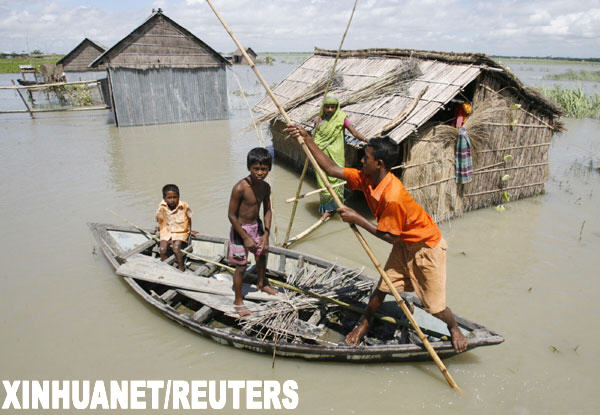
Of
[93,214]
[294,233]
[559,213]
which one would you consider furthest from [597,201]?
[93,214]

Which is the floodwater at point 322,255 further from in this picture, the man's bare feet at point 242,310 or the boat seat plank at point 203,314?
the man's bare feet at point 242,310

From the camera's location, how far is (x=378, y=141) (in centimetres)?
235

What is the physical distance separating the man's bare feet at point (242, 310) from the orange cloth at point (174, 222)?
1268 mm

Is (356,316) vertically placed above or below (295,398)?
above

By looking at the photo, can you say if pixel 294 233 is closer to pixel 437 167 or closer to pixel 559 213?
pixel 437 167

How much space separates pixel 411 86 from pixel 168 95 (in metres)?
9.00

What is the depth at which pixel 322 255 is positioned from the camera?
4773 millimetres

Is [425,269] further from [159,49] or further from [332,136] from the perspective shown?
[159,49]

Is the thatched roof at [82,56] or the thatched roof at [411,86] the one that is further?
the thatched roof at [82,56]

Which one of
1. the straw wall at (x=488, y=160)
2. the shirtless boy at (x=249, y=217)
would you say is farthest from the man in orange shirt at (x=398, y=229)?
the straw wall at (x=488, y=160)

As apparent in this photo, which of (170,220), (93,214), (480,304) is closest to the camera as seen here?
(480,304)

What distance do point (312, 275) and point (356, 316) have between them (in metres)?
0.54

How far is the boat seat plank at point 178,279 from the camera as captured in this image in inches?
136

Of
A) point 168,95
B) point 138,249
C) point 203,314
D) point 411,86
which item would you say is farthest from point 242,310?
point 168,95
